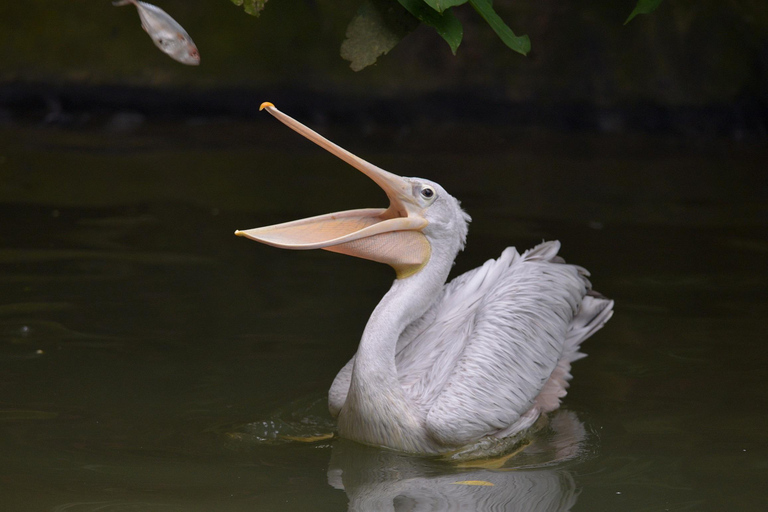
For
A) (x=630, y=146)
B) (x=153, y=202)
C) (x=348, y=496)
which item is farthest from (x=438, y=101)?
(x=348, y=496)

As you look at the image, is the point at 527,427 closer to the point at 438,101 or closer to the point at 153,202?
the point at 153,202

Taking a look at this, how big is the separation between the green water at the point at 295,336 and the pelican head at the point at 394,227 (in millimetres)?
663

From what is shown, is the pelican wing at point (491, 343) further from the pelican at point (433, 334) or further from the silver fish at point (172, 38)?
the silver fish at point (172, 38)

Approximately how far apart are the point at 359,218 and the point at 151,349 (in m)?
1.24

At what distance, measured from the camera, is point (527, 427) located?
348 centimetres

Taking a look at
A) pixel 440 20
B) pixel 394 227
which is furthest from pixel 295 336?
pixel 440 20

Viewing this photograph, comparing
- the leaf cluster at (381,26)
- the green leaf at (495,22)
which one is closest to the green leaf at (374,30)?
the leaf cluster at (381,26)

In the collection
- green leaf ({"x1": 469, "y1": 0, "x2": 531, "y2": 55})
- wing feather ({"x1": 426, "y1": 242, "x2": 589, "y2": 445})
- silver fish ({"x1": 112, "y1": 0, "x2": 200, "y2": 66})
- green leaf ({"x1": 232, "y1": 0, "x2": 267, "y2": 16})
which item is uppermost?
green leaf ({"x1": 469, "y1": 0, "x2": 531, "y2": 55})

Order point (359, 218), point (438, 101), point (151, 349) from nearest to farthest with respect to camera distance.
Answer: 1. point (359, 218)
2. point (151, 349)
3. point (438, 101)

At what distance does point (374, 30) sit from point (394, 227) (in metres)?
0.83

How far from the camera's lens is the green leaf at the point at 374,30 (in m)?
2.67

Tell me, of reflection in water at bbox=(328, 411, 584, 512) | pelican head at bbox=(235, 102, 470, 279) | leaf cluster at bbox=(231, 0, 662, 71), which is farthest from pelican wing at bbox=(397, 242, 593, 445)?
leaf cluster at bbox=(231, 0, 662, 71)

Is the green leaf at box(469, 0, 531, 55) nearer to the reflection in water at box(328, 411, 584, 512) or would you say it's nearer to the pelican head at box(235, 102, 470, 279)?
the pelican head at box(235, 102, 470, 279)

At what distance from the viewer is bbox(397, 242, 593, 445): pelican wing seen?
3214mm
